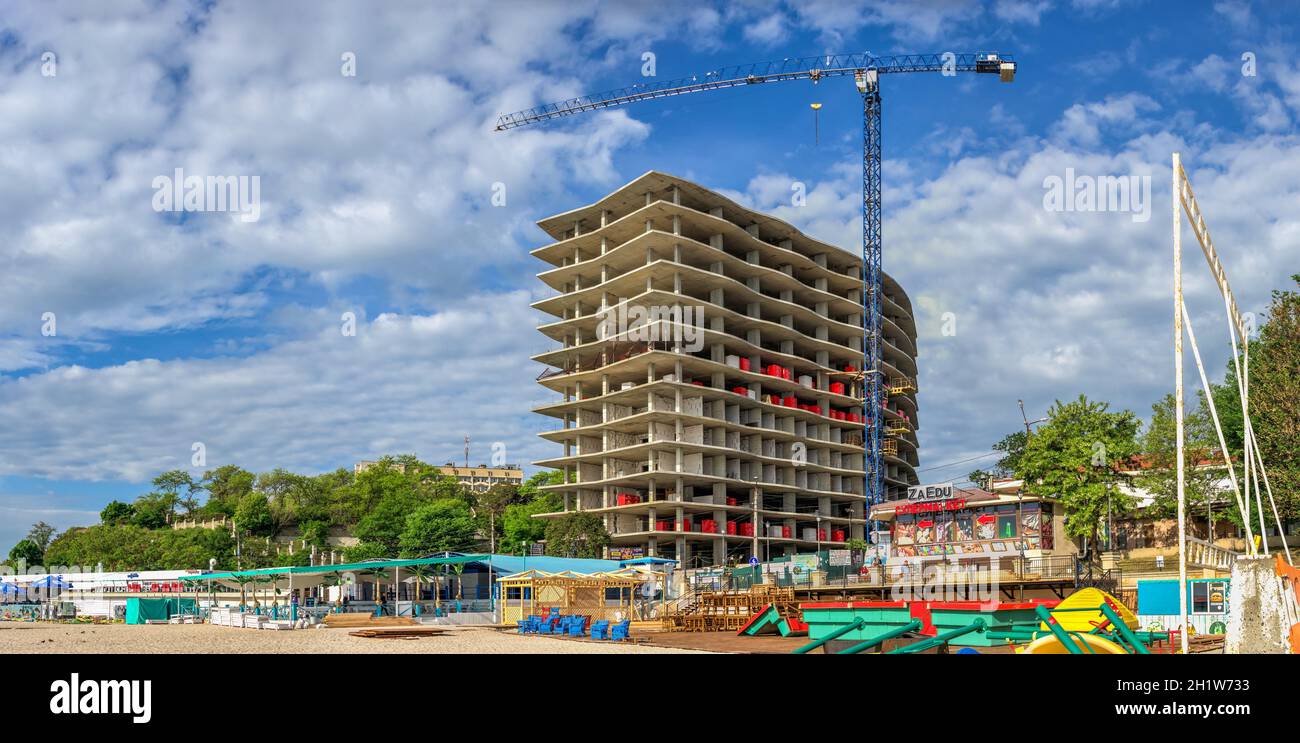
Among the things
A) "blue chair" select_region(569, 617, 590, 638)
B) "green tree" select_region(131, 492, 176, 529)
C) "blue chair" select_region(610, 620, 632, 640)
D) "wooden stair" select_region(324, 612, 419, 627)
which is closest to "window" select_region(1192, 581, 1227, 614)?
"blue chair" select_region(610, 620, 632, 640)

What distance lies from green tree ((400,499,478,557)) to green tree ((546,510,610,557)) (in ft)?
52.4

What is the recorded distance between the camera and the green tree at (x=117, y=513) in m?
157

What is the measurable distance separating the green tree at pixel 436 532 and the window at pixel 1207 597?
83071mm

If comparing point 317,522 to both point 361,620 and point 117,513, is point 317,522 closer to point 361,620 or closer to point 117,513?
point 117,513

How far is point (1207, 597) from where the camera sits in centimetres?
3475

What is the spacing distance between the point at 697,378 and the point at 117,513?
104508 mm

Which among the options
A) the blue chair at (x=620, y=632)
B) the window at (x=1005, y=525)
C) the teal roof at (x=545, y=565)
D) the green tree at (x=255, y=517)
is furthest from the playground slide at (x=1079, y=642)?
the green tree at (x=255, y=517)

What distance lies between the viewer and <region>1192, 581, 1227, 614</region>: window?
3456cm

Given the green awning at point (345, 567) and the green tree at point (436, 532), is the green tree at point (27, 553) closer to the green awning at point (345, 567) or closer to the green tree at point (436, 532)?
the green tree at point (436, 532)

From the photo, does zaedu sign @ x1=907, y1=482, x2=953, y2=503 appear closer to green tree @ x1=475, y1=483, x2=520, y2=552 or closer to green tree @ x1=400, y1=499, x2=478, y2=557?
green tree @ x1=400, y1=499, x2=478, y2=557
